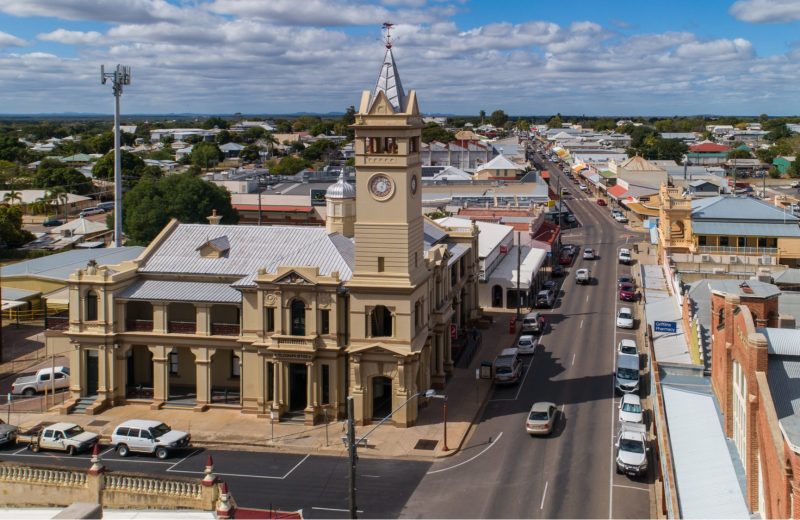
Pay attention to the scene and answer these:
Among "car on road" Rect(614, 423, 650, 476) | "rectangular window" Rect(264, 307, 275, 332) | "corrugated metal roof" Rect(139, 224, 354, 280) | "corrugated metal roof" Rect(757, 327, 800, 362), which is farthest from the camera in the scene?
"corrugated metal roof" Rect(139, 224, 354, 280)

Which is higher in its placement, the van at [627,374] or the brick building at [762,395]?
the brick building at [762,395]

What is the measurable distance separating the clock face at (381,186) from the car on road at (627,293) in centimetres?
4018

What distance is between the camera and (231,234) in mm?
56750

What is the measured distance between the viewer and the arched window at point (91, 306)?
5278cm

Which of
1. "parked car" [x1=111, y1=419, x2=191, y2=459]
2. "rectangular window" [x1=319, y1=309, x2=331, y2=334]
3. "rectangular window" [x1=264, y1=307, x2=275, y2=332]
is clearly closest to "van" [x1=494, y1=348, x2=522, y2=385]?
"rectangular window" [x1=319, y1=309, x2=331, y2=334]

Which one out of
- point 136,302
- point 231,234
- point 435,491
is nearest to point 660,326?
point 435,491

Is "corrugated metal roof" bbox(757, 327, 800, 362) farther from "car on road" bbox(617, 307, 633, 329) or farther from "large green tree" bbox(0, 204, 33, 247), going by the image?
"large green tree" bbox(0, 204, 33, 247)

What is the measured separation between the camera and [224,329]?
171 ft

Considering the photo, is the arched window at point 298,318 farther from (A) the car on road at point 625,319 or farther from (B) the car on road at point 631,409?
(A) the car on road at point 625,319

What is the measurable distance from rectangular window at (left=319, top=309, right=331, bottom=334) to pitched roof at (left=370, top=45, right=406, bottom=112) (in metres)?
12.3

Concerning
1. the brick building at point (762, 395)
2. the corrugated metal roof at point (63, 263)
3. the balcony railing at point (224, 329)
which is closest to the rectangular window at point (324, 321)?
the balcony railing at point (224, 329)

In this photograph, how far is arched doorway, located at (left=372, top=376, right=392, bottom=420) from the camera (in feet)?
165

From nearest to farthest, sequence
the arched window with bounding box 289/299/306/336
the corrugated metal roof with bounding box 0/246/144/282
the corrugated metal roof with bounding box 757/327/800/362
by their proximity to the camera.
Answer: the corrugated metal roof with bounding box 757/327/800/362
the arched window with bounding box 289/299/306/336
the corrugated metal roof with bounding box 0/246/144/282

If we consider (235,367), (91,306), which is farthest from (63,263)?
(235,367)
